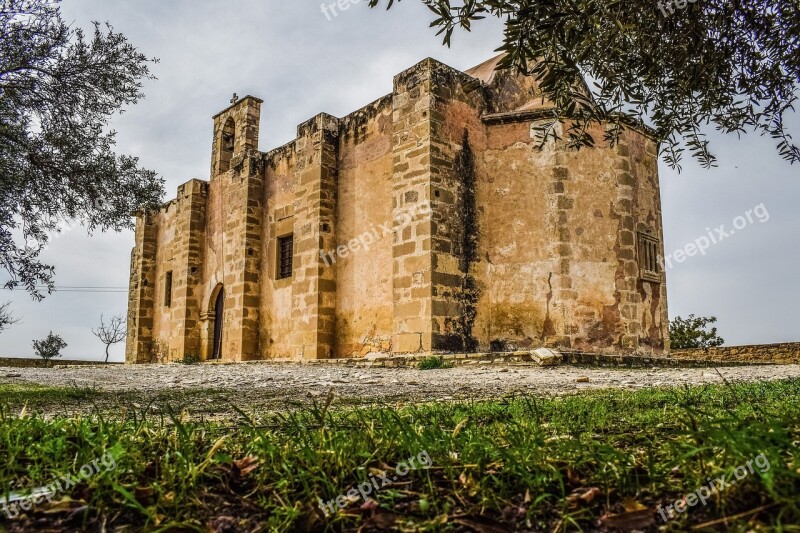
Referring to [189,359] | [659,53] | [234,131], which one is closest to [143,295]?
[189,359]

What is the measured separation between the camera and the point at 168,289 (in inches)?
861

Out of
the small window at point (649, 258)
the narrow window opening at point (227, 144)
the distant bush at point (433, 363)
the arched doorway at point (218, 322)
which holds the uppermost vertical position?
the narrow window opening at point (227, 144)

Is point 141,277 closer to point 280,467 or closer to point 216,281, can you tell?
point 216,281

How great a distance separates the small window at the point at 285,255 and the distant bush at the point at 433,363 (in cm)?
691

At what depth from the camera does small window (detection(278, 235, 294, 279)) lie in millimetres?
16219

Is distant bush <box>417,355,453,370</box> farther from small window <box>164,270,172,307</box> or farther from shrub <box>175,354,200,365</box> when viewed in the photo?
small window <box>164,270,172,307</box>

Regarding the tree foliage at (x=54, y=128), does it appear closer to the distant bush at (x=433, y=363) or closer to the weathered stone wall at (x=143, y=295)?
the distant bush at (x=433, y=363)

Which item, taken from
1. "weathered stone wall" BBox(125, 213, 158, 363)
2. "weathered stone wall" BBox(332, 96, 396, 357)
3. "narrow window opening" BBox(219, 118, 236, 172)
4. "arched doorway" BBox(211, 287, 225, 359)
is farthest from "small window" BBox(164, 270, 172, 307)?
"weathered stone wall" BBox(332, 96, 396, 357)

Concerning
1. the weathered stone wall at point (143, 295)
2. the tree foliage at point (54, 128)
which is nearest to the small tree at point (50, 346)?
the weathered stone wall at point (143, 295)

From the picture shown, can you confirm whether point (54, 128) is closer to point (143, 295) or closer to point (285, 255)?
point (285, 255)

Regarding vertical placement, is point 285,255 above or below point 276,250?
below

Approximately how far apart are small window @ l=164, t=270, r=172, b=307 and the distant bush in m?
14.4

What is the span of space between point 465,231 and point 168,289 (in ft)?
44.9

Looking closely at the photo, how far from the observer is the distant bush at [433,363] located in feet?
32.1
